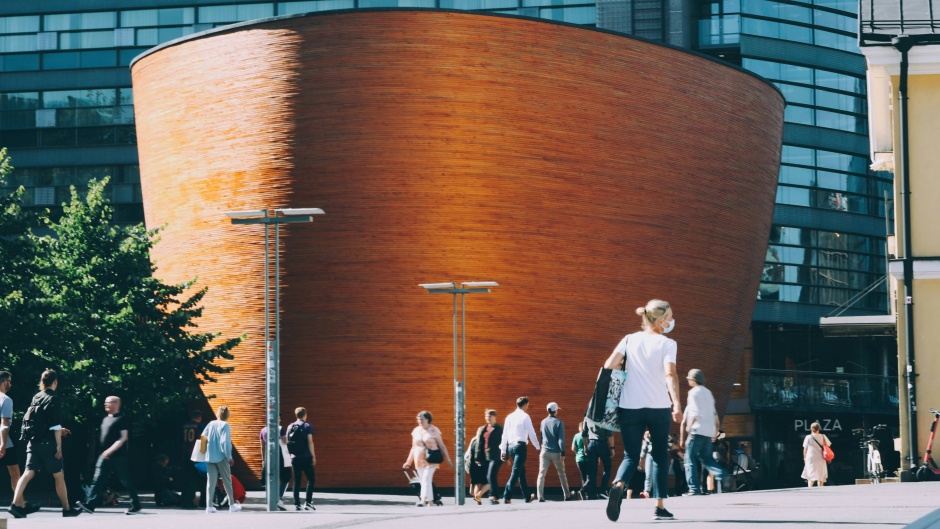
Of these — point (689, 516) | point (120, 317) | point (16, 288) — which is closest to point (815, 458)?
point (120, 317)

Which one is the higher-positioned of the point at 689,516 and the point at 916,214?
the point at 916,214

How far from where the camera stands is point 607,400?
1002cm

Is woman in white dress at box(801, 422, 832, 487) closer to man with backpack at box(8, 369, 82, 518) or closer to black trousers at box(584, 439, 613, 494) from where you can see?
black trousers at box(584, 439, 613, 494)

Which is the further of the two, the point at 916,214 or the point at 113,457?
the point at 916,214

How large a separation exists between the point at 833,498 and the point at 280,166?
67.4 ft

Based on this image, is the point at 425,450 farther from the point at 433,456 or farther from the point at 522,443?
the point at 522,443

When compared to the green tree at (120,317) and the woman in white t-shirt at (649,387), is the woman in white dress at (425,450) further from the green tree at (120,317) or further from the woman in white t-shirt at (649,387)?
the woman in white t-shirt at (649,387)

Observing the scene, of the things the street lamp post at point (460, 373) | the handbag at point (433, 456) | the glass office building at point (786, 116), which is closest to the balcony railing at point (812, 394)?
the glass office building at point (786, 116)

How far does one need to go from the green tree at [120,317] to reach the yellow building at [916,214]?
15.3 meters

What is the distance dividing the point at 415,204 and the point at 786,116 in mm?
27509

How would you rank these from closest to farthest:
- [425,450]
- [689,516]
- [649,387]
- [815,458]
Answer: [649,387] → [689,516] → [425,450] → [815,458]

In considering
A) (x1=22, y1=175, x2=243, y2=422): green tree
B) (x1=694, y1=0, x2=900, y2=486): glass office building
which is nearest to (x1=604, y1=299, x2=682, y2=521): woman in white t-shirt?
(x1=22, y1=175, x2=243, y2=422): green tree

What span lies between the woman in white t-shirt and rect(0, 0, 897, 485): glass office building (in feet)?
141

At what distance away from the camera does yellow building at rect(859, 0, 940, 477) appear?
23312mm
